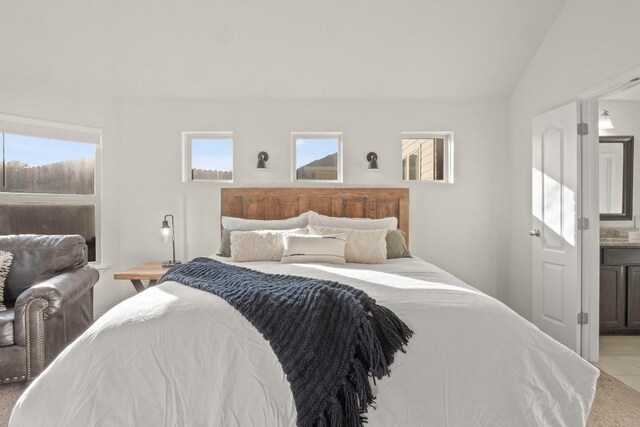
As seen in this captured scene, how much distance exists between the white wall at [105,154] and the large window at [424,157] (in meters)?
3.00

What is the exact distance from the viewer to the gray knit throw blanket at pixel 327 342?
140 cm

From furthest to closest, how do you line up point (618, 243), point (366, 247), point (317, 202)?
point (317, 202)
point (618, 243)
point (366, 247)

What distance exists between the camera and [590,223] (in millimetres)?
2961

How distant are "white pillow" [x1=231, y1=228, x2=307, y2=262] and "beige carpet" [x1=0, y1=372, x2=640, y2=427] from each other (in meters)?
1.56

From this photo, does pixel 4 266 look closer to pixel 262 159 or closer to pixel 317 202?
pixel 262 159

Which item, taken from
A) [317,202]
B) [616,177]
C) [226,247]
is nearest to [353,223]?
[317,202]

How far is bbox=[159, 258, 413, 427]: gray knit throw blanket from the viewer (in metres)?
1.40

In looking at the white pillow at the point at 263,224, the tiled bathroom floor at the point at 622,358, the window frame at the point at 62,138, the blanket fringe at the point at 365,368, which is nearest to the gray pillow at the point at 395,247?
the white pillow at the point at 263,224

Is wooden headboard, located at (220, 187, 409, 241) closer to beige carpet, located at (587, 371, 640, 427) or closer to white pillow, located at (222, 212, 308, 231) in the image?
white pillow, located at (222, 212, 308, 231)

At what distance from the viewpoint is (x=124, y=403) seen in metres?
1.36

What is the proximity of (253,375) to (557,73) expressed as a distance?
11.2 ft

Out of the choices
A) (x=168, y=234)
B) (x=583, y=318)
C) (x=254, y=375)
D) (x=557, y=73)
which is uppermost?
(x=557, y=73)

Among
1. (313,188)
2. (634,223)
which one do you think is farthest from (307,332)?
(634,223)

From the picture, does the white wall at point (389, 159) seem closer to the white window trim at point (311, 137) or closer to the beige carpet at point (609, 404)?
the white window trim at point (311, 137)
